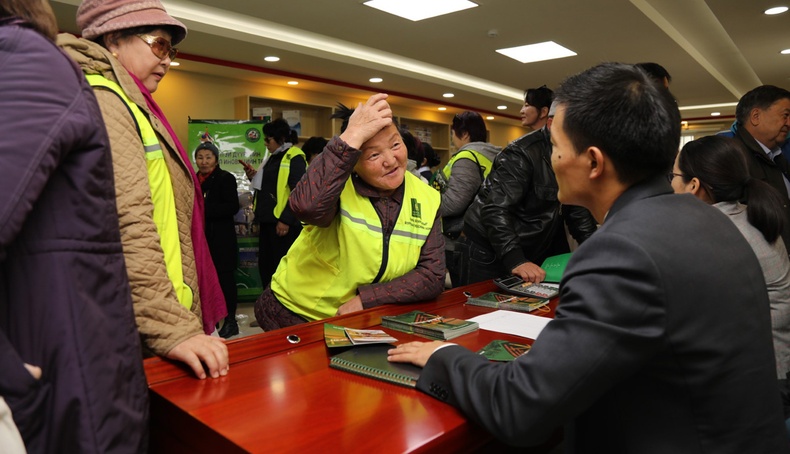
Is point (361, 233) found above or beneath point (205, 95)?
beneath

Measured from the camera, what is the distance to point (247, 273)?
19.5 ft

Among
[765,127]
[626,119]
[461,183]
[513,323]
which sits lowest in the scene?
[513,323]

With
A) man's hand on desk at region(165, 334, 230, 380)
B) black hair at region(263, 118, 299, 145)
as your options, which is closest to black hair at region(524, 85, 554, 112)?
man's hand on desk at region(165, 334, 230, 380)

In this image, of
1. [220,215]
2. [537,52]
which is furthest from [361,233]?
[537,52]

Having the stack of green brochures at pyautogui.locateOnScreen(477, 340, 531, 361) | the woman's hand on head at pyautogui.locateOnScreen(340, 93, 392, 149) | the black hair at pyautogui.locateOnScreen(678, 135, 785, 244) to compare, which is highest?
the woman's hand on head at pyautogui.locateOnScreen(340, 93, 392, 149)

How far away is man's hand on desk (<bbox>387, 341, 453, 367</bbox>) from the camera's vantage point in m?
1.11

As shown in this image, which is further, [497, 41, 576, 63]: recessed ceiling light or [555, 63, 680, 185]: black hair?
[497, 41, 576, 63]: recessed ceiling light

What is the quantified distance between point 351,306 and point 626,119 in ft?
3.15

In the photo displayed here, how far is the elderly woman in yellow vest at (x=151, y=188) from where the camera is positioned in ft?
3.69

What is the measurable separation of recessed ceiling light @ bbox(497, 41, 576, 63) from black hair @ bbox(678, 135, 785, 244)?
4559 mm

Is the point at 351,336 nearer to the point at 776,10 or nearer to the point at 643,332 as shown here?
the point at 643,332

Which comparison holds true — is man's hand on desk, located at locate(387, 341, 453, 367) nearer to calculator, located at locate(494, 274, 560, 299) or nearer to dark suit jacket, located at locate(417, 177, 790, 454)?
dark suit jacket, located at locate(417, 177, 790, 454)

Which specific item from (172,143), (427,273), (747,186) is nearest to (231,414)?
(172,143)

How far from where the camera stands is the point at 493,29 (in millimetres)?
5707
